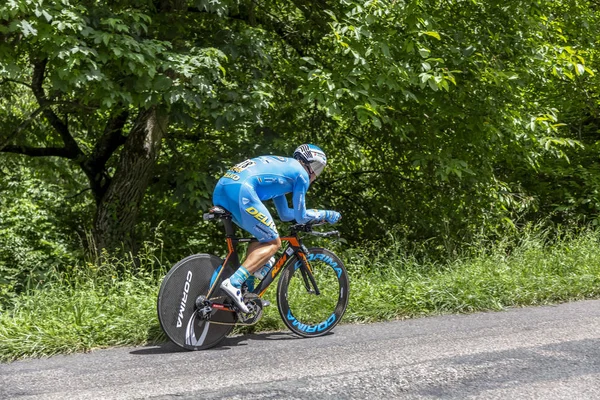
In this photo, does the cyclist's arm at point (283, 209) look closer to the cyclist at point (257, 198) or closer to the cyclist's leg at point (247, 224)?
the cyclist at point (257, 198)

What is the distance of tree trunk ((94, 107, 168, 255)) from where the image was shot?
368 inches

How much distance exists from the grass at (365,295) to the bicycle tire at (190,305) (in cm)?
43

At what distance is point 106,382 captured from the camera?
14.5 feet

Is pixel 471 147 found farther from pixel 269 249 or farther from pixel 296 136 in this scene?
pixel 269 249

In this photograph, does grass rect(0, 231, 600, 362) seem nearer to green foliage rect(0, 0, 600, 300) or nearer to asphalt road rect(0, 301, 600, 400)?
asphalt road rect(0, 301, 600, 400)

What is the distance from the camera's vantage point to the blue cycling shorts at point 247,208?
5516mm

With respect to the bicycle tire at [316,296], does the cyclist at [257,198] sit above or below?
above

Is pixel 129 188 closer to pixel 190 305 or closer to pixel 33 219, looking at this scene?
pixel 33 219

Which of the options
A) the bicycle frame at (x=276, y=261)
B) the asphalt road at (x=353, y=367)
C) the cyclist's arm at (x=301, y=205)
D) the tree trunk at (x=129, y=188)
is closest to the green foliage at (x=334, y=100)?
the tree trunk at (x=129, y=188)

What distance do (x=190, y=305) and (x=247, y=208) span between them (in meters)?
0.90

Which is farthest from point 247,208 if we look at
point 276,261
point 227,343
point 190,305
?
point 227,343

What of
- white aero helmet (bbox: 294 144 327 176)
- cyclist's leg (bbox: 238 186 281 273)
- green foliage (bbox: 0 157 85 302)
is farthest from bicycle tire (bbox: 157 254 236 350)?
green foliage (bbox: 0 157 85 302)

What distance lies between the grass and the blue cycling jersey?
1030 mm

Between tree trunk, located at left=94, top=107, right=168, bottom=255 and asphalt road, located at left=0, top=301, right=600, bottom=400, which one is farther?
tree trunk, located at left=94, top=107, right=168, bottom=255
